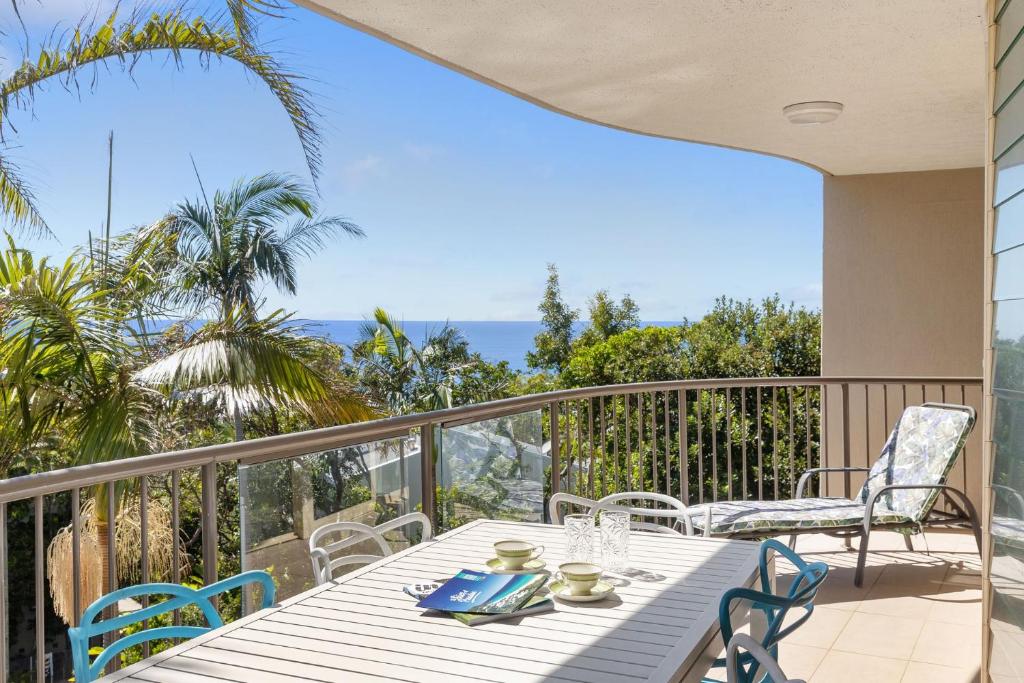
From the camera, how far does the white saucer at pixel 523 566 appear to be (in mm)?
2223

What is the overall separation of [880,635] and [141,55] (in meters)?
6.74

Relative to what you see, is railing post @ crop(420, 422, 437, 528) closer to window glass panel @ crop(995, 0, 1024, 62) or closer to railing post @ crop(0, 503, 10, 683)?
railing post @ crop(0, 503, 10, 683)

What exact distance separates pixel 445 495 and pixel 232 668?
2351 millimetres

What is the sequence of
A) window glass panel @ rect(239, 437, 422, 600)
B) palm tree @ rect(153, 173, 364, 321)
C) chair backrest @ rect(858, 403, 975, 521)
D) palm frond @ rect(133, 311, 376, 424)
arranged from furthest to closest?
palm tree @ rect(153, 173, 364, 321)
palm frond @ rect(133, 311, 376, 424)
chair backrest @ rect(858, 403, 975, 521)
window glass panel @ rect(239, 437, 422, 600)

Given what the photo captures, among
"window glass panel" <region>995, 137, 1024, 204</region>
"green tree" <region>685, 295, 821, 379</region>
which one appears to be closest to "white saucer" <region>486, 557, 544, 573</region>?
"window glass panel" <region>995, 137, 1024, 204</region>

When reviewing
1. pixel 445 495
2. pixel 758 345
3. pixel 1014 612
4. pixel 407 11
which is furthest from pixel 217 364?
pixel 758 345

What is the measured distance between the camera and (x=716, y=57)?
3.62 m

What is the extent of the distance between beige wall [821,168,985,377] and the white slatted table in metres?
4.72

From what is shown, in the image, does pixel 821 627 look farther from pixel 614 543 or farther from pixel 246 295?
pixel 246 295

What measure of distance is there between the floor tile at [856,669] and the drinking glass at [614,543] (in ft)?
5.02

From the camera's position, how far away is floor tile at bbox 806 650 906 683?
3.26m

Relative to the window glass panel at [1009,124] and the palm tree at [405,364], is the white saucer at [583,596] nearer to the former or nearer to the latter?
the window glass panel at [1009,124]

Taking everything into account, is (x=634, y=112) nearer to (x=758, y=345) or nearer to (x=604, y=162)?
(x=758, y=345)

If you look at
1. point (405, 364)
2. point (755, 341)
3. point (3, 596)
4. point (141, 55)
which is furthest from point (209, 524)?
point (405, 364)
